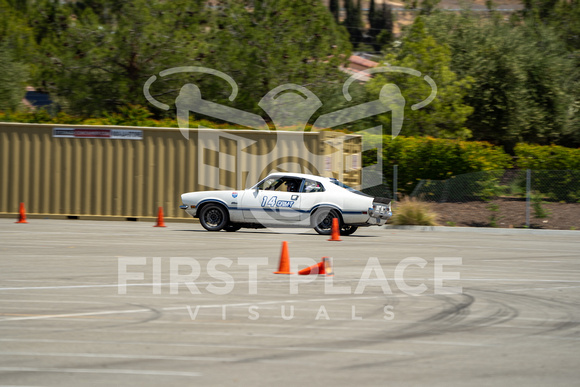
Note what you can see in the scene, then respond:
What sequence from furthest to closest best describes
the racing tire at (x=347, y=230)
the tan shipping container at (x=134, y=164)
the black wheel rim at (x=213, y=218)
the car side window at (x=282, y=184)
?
1. the tan shipping container at (x=134, y=164)
2. the racing tire at (x=347, y=230)
3. the black wheel rim at (x=213, y=218)
4. the car side window at (x=282, y=184)

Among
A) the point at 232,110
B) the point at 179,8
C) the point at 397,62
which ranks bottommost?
the point at 232,110

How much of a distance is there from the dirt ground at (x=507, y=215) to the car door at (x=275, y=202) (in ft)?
22.5

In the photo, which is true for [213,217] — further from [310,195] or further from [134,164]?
[134,164]

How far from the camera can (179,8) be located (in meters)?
33.2

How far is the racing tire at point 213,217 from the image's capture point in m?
18.6

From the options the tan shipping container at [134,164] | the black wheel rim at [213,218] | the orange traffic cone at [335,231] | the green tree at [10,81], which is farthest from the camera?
the green tree at [10,81]

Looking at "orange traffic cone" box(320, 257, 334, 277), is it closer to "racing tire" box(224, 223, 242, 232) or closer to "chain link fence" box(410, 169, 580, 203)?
"racing tire" box(224, 223, 242, 232)

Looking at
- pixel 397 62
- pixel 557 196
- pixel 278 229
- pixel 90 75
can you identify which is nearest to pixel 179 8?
pixel 90 75

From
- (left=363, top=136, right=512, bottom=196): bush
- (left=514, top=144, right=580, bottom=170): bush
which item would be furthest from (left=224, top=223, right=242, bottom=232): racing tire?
(left=514, top=144, right=580, bottom=170): bush

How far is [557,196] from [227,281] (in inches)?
678

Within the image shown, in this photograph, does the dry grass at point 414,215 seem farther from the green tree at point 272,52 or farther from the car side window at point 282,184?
the green tree at point 272,52

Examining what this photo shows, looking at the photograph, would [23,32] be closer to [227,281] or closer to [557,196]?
[557,196]

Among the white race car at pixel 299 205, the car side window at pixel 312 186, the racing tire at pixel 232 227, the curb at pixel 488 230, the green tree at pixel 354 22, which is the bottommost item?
the curb at pixel 488 230

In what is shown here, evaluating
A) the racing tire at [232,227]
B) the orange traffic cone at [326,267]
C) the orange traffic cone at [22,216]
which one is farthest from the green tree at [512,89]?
the orange traffic cone at [326,267]
